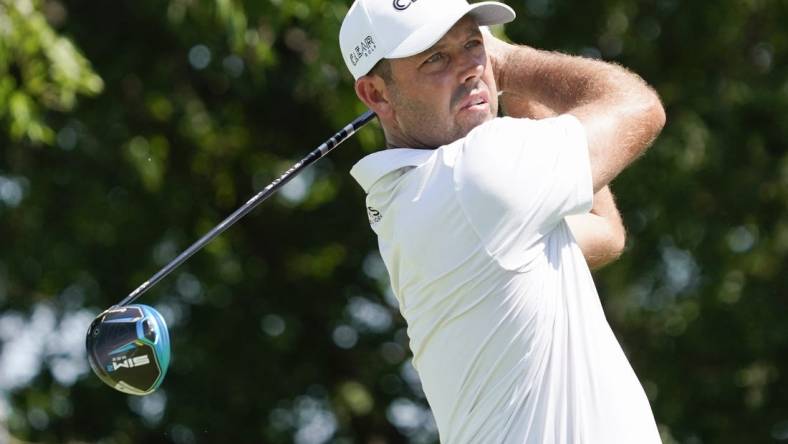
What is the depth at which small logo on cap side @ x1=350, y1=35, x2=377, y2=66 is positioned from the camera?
387 centimetres

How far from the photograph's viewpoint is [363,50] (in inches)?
154

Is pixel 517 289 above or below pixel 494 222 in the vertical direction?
below

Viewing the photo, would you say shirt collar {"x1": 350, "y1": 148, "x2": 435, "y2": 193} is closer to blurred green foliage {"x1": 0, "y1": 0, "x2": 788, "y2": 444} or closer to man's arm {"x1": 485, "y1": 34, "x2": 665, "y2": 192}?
man's arm {"x1": 485, "y1": 34, "x2": 665, "y2": 192}

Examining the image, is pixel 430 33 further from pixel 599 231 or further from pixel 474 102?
pixel 599 231

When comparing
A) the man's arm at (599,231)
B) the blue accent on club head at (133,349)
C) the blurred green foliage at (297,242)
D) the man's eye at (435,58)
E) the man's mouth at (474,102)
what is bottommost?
the blurred green foliage at (297,242)

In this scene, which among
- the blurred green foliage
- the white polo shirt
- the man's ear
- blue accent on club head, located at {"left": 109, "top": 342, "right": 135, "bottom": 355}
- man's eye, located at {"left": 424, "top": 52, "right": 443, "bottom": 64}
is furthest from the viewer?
the blurred green foliage

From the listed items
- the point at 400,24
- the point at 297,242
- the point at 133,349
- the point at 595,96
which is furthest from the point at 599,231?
the point at 297,242

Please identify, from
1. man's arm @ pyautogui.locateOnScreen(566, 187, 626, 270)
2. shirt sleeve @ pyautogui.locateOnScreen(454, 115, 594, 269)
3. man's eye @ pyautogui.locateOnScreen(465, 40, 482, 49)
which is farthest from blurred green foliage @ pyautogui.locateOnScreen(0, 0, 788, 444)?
shirt sleeve @ pyautogui.locateOnScreen(454, 115, 594, 269)

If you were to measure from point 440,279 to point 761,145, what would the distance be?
789 cm

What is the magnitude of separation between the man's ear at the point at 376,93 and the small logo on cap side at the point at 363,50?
0.05 meters

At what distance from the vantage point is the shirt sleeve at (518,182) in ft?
11.8

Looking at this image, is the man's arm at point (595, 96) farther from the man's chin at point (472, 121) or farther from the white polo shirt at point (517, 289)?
the man's chin at point (472, 121)

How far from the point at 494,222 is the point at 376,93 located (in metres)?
0.52

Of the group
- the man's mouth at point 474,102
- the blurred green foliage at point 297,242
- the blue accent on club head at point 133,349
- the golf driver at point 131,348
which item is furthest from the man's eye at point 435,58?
the blurred green foliage at point 297,242
